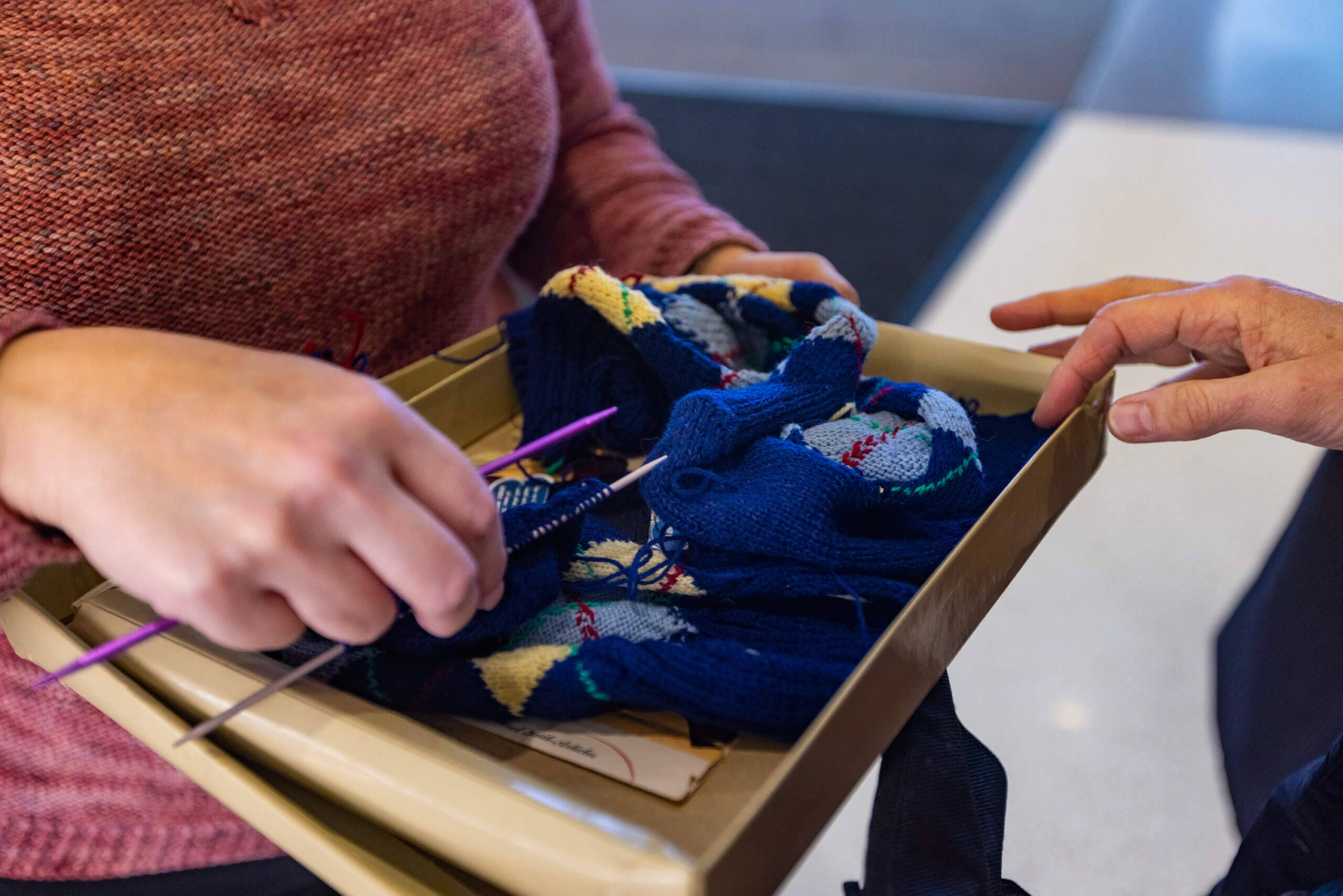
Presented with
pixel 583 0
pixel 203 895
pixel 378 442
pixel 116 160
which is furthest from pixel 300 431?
pixel 583 0

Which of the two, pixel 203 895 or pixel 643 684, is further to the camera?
pixel 203 895

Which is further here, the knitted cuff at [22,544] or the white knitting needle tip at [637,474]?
the white knitting needle tip at [637,474]

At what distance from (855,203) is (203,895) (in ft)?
6.53

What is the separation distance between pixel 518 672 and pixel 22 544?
20 cm

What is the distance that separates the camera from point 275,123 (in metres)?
0.57

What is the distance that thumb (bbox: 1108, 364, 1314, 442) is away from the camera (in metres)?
0.51

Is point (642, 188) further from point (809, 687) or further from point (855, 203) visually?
point (855, 203)

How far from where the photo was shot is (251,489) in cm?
31

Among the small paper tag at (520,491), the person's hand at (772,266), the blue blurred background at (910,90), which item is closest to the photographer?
the small paper tag at (520,491)

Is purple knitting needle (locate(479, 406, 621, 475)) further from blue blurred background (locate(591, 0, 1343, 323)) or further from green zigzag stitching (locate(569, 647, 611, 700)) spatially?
blue blurred background (locate(591, 0, 1343, 323))

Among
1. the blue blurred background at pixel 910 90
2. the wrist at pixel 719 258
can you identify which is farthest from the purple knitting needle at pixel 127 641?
the blue blurred background at pixel 910 90

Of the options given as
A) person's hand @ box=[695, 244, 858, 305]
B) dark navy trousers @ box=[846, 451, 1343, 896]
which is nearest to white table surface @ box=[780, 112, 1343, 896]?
dark navy trousers @ box=[846, 451, 1343, 896]

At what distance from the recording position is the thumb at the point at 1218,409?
0.51 m

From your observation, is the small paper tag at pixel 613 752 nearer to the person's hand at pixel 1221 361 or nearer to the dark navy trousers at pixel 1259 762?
the dark navy trousers at pixel 1259 762
